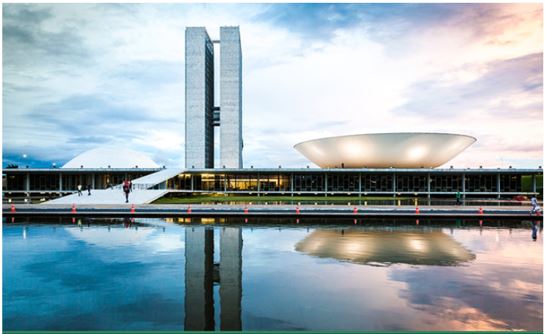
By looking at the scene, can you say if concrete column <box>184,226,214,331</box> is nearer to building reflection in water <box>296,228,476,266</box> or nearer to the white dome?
building reflection in water <box>296,228,476,266</box>

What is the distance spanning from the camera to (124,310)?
615cm

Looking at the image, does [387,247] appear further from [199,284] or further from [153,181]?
[153,181]

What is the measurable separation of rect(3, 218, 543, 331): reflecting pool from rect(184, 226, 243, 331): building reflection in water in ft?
0.09

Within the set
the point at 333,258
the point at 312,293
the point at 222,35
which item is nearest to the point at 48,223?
the point at 333,258

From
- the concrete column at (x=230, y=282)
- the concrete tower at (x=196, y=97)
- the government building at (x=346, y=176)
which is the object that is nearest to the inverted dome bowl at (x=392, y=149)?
the government building at (x=346, y=176)

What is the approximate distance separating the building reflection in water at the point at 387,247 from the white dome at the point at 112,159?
64.0 m

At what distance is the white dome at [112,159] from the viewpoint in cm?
7188

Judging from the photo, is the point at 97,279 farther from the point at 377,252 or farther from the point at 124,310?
the point at 377,252

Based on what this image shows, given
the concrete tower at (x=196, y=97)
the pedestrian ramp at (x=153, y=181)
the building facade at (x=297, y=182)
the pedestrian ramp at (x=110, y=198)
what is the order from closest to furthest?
the pedestrian ramp at (x=110, y=198) → the pedestrian ramp at (x=153, y=181) → the building facade at (x=297, y=182) → the concrete tower at (x=196, y=97)

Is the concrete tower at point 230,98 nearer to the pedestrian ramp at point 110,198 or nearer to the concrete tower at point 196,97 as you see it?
the concrete tower at point 196,97

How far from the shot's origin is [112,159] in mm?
74062

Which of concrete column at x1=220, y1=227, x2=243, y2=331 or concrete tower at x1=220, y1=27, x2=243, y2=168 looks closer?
concrete column at x1=220, y1=227, x2=243, y2=331

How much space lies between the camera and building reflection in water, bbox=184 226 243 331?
5852 millimetres

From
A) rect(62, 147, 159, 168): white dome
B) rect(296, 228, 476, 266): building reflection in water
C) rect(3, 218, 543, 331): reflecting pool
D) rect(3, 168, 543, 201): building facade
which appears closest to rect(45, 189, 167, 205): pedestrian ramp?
rect(3, 218, 543, 331): reflecting pool
